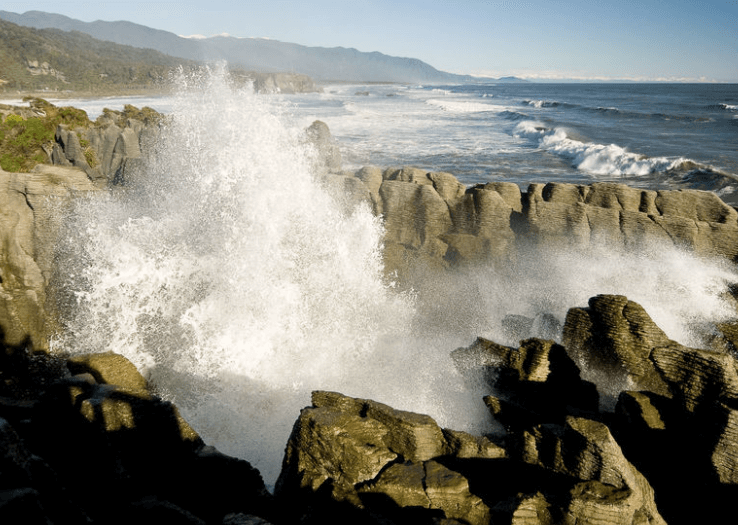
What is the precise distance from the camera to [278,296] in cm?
1112

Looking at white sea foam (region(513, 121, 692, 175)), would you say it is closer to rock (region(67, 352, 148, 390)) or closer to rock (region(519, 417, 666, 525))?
rock (region(519, 417, 666, 525))

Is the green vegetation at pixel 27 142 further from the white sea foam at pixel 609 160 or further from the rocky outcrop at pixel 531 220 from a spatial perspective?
the white sea foam at pixel 609 160

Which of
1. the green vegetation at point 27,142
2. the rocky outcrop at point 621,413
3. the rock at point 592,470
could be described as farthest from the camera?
the green vegetation at point 27,142

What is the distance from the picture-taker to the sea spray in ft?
28.9

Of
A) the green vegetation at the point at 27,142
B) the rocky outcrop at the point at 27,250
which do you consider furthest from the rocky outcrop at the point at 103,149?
the rocky outcrop at the point at 27,250

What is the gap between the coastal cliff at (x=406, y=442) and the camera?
475 cm

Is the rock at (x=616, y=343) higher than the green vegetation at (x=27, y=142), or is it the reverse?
the green vegetation at (x=27, y=142)

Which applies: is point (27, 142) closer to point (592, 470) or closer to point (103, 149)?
point (103, 149)

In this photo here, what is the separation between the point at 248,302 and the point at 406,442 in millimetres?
6147

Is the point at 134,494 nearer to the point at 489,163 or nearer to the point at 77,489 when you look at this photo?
the point at 77,489

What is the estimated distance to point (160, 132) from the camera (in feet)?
62.4

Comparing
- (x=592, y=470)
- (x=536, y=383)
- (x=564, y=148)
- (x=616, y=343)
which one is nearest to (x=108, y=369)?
(x=536, y=383)

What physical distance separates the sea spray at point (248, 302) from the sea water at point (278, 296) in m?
0.03

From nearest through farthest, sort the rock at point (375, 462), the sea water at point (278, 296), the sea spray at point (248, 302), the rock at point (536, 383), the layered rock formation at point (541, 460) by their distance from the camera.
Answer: the layered rock formation at point (541, 460)
the rock at point (375, 462)
the rock at point (536, 383)
the sea spray at point (248, 302)
the sea water at point (278, 296)
